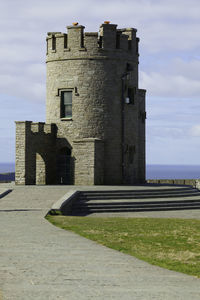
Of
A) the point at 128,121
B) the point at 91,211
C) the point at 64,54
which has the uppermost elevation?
the point at 64,54

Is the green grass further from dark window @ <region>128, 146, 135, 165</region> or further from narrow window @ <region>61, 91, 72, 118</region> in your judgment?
dark window @ <region>128, 146, 135, 165</region>

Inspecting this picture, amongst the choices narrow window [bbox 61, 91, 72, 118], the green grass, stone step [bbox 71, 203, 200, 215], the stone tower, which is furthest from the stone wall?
the green grass

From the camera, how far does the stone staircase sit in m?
26.8

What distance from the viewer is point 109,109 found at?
36.1 m

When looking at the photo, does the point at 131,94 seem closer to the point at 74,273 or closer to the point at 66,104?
the point at 66,104

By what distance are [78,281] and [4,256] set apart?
9.73 feet

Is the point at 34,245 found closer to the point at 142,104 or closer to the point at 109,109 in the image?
the point at 109,109

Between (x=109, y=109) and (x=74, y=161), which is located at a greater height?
(x=109, y=109)

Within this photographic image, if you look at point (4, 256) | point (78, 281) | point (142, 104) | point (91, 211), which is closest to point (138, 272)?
point (78, 281)

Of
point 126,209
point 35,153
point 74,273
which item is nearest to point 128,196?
point 126,209

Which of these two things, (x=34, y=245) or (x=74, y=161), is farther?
(x=74, y=161)

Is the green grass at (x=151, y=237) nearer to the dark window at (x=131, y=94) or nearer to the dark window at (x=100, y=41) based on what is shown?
the dark window at (x=131, y=94)

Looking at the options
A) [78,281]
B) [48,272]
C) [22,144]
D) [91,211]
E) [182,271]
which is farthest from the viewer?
[22,144]

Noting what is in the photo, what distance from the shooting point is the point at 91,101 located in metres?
35.9
